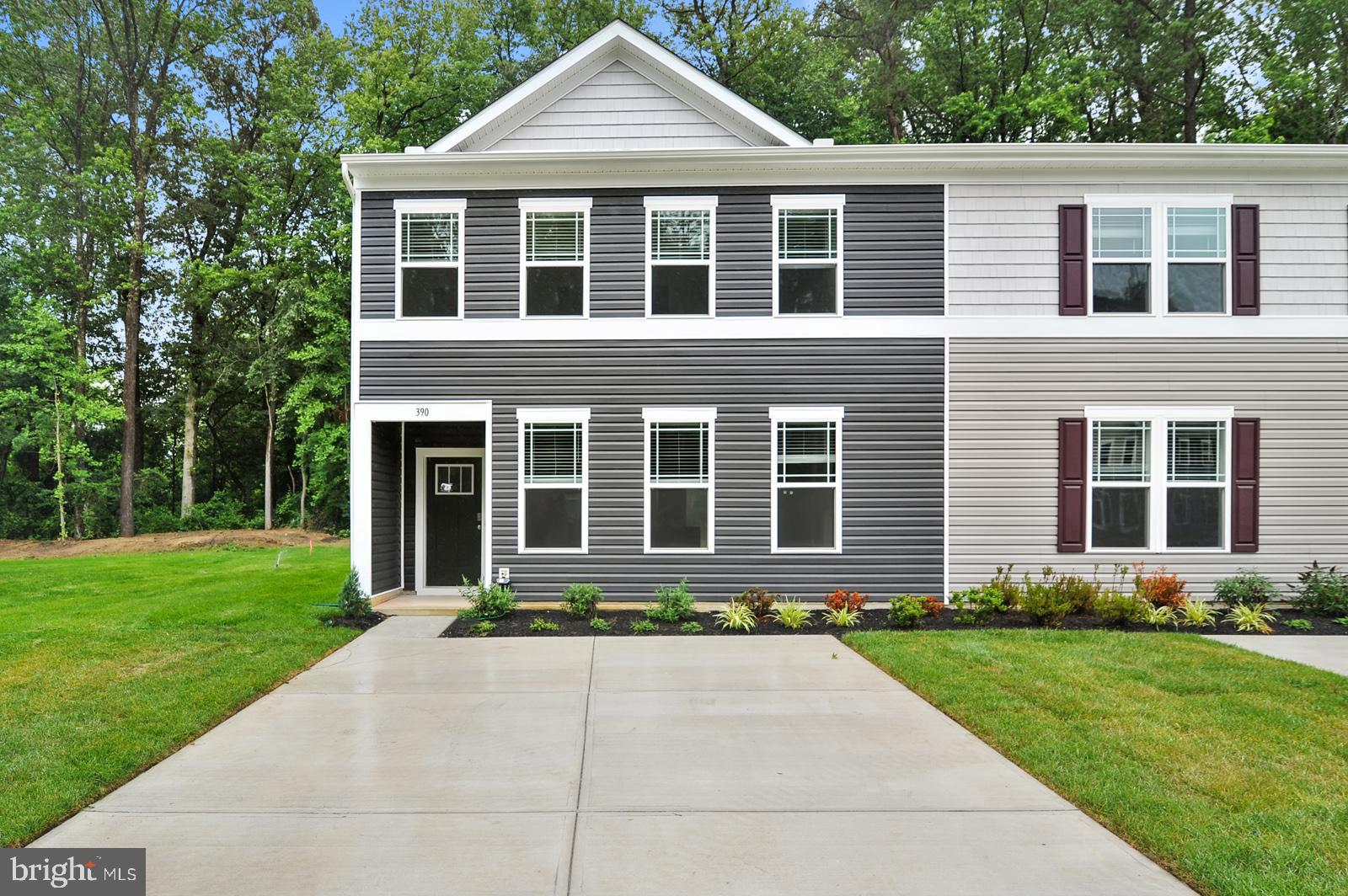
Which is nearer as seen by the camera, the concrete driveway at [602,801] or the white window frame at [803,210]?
the concrete driveway at [602,801]

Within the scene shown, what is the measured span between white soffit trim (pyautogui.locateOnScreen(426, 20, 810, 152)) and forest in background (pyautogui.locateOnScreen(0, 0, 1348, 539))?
1067cm

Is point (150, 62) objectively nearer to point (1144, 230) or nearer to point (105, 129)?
point (105, 129)

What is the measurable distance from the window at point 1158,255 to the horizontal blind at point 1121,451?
5.15 feet

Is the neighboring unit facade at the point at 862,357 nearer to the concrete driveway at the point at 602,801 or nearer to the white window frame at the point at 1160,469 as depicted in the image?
the white window frame at the point at 1160,469

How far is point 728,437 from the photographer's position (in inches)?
421

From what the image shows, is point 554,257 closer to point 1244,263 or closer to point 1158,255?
point 1158,255

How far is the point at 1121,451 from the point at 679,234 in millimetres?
6704

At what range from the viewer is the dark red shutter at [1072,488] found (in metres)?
10.5

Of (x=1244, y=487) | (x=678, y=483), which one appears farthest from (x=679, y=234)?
(x=1244, y=487)

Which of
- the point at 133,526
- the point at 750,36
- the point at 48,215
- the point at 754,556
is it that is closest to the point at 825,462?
the point at 754,556

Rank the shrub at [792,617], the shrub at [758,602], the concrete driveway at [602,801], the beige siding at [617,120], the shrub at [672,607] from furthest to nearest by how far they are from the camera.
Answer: the beige siding at [617,120] < the shrub at [758,602] < the shrub at [672,607] < the shrub at [792,617] < the concrete driveway at [602,801]

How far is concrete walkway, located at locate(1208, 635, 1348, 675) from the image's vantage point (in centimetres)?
771

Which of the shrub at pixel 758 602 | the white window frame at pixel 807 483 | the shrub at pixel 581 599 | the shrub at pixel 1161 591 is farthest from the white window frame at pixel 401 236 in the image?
the shrub at pixel 1161 591

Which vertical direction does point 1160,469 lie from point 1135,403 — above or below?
below
